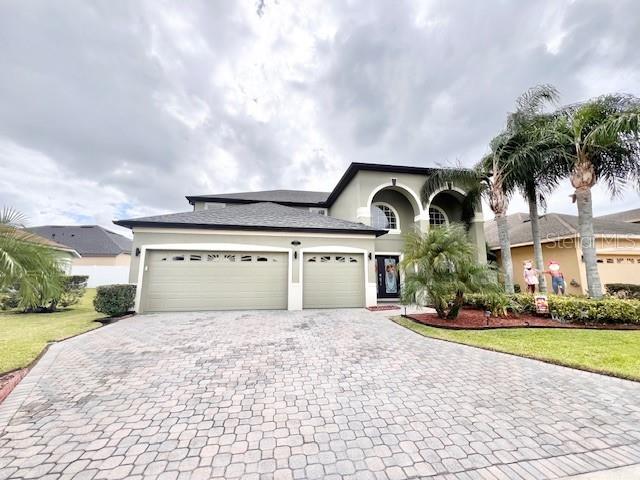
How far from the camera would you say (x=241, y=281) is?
34.7 feet

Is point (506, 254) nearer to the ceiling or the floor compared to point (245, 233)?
nearer to the floor

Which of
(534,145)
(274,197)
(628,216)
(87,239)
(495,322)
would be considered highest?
(274,197)

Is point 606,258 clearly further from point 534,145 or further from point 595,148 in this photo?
point 534,145

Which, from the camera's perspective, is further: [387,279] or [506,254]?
[387,279]

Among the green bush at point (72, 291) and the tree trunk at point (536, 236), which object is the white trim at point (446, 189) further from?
the green bush at point (72, 291)

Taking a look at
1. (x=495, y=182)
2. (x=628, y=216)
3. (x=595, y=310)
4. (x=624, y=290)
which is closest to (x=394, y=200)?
(x=495, y=182)

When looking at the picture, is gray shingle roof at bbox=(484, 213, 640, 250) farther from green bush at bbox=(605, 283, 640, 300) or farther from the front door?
the front door

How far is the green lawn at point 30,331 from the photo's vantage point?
516 centimetres

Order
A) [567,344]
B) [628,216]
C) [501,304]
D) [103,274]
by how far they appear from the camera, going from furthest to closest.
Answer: [628,216], [103,274], [501,304], [567,344]

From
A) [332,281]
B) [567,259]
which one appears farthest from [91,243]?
[567,259]

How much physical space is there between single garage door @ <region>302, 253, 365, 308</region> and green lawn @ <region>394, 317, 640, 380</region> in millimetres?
3645

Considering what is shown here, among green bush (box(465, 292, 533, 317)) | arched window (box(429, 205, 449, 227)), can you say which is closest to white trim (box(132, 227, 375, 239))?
green bush (box(465, 292, 533, 317))

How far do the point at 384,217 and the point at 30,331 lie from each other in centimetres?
1509

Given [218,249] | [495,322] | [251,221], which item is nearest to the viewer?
[495,322]
